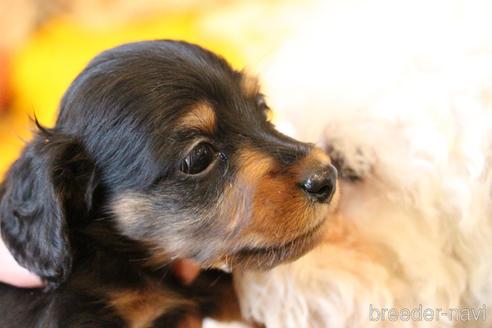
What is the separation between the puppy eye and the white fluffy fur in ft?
0.88

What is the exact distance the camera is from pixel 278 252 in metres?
1.13

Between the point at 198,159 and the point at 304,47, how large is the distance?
592 millimetres

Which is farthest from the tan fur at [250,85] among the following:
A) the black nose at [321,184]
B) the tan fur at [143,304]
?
the tan fur at [143,304]

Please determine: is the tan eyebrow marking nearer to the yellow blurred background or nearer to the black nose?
the black nose

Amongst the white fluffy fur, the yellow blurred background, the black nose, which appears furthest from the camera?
the yellow blurred background

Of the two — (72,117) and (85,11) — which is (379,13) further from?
(85,11)

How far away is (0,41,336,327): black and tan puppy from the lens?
1.12 m

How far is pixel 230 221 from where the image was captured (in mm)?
1133

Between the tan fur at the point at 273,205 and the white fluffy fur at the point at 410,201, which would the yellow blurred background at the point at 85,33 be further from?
the tan fur at the point at 273,205

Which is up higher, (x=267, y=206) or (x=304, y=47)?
(x=304, y=47)

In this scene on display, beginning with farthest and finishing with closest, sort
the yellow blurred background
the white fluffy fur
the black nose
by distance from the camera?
the yellow blurred background, the white fluffy fur, the black nose

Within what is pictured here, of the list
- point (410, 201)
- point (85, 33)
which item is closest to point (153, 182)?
point (410, 201)

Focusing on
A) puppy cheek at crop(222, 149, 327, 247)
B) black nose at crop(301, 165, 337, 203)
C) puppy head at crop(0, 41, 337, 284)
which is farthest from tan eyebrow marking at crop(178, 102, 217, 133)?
black nose at crop(301, 165, 337, 203)

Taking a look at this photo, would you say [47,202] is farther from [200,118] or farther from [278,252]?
[278,252]
